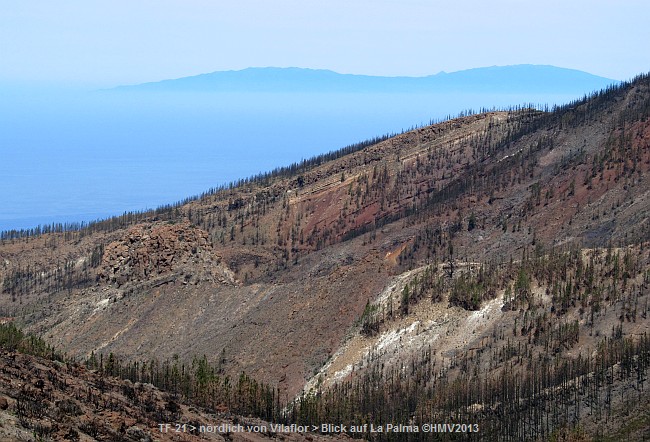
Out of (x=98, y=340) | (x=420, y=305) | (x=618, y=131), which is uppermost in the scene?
(x=618, y=131)

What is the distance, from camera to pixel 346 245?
108 m

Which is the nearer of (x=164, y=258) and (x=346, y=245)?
(x=164, y=258)

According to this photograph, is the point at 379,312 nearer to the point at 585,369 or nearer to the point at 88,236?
the point at 585,369

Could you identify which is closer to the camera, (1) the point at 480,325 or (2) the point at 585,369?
(2) the point at 585,369

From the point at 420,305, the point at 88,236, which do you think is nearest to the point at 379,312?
the point at 420,305

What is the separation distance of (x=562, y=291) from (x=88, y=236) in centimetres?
8293

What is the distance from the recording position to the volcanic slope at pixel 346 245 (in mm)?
77250

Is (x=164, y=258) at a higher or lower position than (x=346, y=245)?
lower

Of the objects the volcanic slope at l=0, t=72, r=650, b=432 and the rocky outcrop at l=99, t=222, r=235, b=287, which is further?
the rocky outcrop at l=99, t=222, r=235, b=287

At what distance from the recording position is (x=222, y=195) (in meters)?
145

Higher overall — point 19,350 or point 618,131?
point 618,131

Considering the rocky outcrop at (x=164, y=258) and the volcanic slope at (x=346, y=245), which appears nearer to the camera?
the volcanic slope at (x=346, y=245)

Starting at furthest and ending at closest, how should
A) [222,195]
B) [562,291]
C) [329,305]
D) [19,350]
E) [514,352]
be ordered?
[222,195], [329,305], [562,291], [514,352], [19,350]

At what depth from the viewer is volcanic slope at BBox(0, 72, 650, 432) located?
77.2 meters
